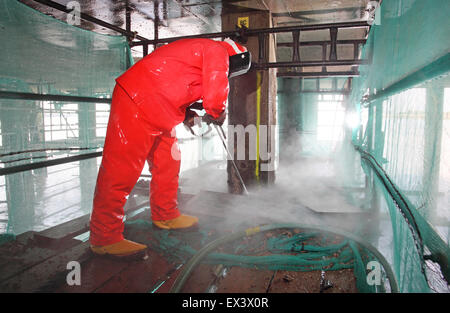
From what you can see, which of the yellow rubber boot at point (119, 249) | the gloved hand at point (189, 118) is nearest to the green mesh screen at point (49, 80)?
the yellow rubber boot at point (119, 249)

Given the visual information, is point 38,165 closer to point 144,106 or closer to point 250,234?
point 144,106

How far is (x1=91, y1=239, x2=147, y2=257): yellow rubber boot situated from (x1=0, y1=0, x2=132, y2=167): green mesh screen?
1.22 metres

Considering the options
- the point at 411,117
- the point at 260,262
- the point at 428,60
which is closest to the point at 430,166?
the point at 411,117

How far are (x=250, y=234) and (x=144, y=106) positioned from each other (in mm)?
1501

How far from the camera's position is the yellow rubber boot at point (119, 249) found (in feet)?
7.15

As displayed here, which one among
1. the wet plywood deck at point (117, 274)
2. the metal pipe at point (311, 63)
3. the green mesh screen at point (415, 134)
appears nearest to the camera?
the green mesh screen at point (415, 134)

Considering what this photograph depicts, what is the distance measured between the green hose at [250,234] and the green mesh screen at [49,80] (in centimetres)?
197

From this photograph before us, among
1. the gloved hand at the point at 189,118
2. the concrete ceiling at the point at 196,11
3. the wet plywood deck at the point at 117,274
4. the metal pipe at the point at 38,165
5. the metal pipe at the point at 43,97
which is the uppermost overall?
the concrete ceiling at the point at 196,11

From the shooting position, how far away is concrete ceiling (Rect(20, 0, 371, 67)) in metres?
4.30

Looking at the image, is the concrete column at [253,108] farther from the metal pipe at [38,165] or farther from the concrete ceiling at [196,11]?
the metal pipe at [38,165]

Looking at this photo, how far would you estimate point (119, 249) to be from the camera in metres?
2.19

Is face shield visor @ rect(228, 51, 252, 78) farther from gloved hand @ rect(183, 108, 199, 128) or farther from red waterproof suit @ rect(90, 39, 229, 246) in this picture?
gloved hand @ rect(183, 108, 199, 128)
